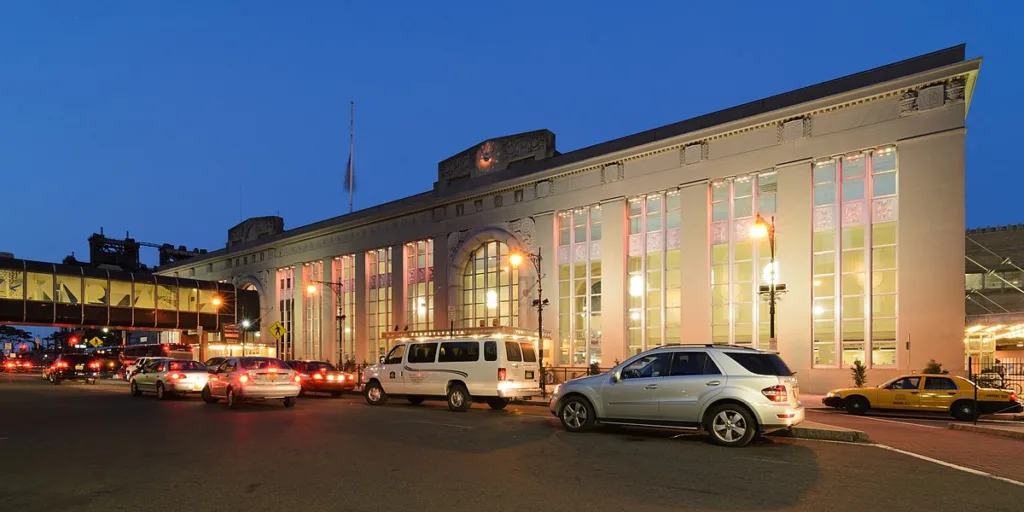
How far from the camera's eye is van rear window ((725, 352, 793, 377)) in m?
11.9

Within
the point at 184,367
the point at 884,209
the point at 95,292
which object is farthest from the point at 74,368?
the point at 884,209

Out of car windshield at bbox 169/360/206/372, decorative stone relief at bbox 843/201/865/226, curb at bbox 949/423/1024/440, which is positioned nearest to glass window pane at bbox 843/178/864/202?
decorative stone relief at bbox 843/201/865/226

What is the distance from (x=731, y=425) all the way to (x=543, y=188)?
29355 mm

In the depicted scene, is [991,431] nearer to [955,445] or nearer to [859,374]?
[955,445]

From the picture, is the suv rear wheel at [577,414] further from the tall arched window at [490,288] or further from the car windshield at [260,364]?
the tall arched window at [490,288]

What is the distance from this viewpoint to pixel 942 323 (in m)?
25.8

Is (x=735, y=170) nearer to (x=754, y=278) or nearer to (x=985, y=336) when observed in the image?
(x=754, y=278)

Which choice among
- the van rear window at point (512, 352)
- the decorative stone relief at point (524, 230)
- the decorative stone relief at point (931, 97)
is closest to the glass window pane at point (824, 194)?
the decorative stone relief at point (931, 97)

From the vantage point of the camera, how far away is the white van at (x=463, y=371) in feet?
63.7

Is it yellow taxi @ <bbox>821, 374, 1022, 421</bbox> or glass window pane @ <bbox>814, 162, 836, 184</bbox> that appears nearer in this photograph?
yellow taxi @ <bbox>821, 374, 1022, 421</bbox>

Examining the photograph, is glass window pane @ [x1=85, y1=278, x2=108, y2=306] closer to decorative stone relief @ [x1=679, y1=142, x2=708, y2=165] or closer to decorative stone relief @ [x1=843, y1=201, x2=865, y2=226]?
decorative stone relief @ [x1=679, y1=142, x2=708, y2=165]

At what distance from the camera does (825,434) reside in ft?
41.5

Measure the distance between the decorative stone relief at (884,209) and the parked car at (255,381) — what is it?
23.5 m

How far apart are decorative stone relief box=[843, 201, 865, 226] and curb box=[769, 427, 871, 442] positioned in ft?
59.8
